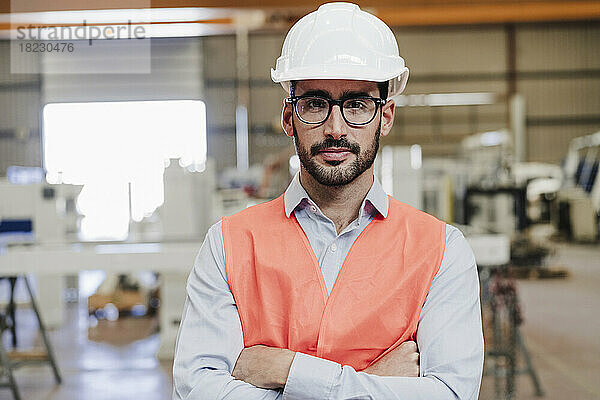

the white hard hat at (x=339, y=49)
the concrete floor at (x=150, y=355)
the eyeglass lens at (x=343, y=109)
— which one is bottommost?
the concrete floor at (x=150, y=355)

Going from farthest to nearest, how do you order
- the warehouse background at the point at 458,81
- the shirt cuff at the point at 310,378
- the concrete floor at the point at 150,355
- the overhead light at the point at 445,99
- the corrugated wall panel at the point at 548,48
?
the corrugated wall panel at the point at 548,48 < the warehouse background at the point at 458,81 < the overhead light at the point at 445,99 < the concrete floor at the point at 150,355 < the shirt cuff at the point at 310,378

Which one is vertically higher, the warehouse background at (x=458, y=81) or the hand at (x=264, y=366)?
the warehouse background at (x=458, y=81)

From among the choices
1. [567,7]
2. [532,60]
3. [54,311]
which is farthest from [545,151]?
[54,311]

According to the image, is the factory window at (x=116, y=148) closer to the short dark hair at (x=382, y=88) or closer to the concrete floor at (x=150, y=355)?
the concrete floor at (x=150, y=355)

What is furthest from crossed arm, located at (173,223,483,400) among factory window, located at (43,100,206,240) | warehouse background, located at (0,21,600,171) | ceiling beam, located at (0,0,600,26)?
warehouse background, located at (0,21,600,171)

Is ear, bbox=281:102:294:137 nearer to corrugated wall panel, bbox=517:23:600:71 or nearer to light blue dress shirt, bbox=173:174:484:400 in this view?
light blue dress shirt, bbox=173:174:484:400

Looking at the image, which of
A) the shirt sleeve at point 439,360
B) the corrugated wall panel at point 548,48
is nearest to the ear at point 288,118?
the shirt sleeve at point 439,360

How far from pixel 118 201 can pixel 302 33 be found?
8679 millimetres

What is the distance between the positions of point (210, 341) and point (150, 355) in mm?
3375

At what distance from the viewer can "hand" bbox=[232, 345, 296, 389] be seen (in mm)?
1158

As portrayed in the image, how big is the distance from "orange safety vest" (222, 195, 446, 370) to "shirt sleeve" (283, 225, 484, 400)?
0.03 metres

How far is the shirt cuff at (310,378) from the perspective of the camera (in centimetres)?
112

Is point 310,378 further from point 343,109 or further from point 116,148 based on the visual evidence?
point 116,148

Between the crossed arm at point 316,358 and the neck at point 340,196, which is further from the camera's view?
the neck at point 340,196
